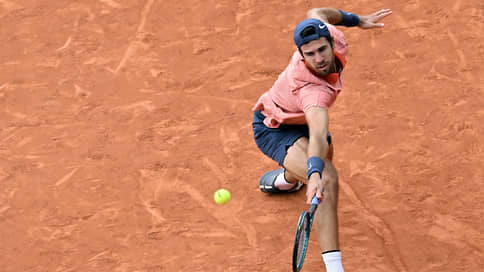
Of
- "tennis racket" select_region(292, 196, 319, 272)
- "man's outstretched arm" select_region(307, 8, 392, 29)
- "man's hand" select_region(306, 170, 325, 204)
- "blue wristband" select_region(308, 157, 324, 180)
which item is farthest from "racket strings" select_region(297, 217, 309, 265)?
"man's outstretched arm" select_region(307, 8, 392, 29)

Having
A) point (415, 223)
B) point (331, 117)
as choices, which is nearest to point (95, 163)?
point (331, 117)

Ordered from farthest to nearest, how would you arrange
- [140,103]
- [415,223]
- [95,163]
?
[140,103], [95,163], [415,223]

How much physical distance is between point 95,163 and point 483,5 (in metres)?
4.95

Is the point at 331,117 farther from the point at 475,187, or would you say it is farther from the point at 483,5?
the point at 483,5

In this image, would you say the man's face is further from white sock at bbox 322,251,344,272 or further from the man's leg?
white sock at bbox 322,251,344,272

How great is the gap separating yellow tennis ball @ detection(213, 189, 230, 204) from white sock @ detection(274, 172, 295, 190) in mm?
496

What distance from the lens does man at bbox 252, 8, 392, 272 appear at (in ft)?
15.8

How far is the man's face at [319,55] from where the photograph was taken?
499 centimetres

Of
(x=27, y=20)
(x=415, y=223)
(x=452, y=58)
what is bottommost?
(x=415, y=223)

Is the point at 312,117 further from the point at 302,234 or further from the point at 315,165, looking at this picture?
the point at 302,234

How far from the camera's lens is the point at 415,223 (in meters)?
6.07

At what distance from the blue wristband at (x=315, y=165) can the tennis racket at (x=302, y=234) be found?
6.8 inches

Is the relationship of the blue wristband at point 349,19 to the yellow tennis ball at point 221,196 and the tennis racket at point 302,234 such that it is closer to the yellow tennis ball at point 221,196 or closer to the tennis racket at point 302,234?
the yellow tennis ball at point 221,196

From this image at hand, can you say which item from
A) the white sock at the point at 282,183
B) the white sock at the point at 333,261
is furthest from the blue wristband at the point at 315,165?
the white sock at the point at 282,183
